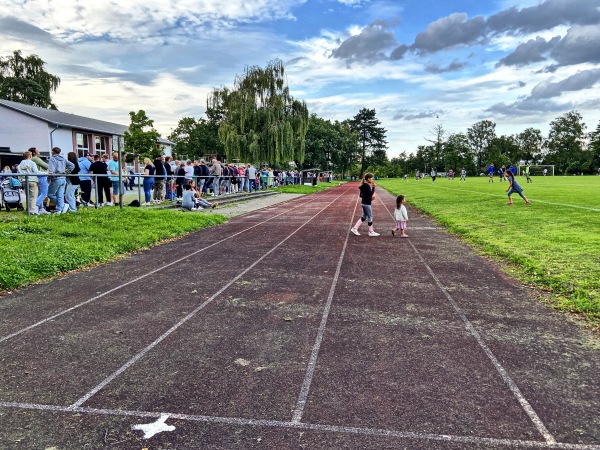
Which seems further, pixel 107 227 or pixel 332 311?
pixel 107 227

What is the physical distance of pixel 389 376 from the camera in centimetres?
351

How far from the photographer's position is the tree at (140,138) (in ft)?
168

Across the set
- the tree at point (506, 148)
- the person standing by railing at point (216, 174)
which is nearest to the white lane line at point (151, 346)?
the person standing by railing at point (216, 174)

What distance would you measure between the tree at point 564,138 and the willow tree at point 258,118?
89105 mm

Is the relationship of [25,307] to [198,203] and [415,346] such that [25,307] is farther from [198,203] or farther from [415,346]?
[198,203]

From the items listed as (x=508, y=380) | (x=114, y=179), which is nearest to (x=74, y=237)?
(x=114, y=179)

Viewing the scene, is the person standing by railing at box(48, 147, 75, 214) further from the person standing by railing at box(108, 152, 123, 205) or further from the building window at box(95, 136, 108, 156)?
the building window at box(95, 136, 108, 156)

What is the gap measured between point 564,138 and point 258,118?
326 feet

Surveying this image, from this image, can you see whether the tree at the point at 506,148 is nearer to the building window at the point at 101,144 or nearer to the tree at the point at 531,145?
the tree at the point at 531,145

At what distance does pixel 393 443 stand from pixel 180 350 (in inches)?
87.1

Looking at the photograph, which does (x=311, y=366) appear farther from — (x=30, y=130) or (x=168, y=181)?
(x=30, y=130)

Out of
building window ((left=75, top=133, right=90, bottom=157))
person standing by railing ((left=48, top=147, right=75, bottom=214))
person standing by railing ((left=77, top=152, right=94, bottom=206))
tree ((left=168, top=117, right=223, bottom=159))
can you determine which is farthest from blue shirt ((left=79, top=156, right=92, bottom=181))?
tree ((left=168, top=117, right=223, bottom=159))

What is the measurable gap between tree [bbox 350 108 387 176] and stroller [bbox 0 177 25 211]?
10396 cm

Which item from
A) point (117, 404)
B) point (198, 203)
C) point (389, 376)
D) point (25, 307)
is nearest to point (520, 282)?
point (389, 376)
